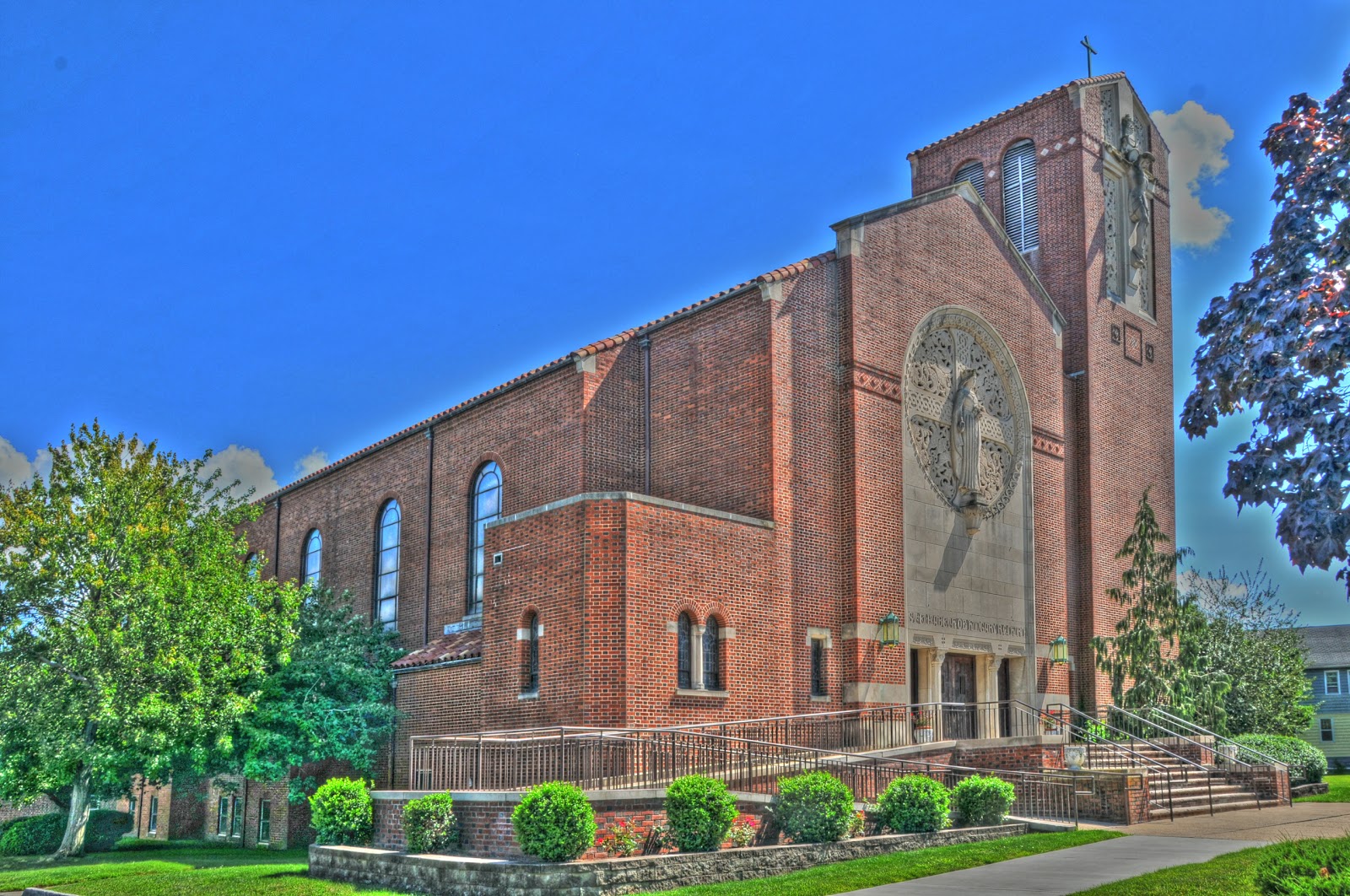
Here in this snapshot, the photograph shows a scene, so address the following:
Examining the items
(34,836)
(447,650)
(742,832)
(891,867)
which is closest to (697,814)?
(742,832)

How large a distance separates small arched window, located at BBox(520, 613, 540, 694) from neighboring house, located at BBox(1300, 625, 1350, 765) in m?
59.5

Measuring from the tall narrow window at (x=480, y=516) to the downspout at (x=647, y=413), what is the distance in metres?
4.22

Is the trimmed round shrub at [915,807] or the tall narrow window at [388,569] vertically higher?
the tall narrow window at [388,569]

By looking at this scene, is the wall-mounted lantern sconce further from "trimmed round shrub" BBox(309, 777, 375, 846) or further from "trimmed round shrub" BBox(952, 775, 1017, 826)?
"trimmed round shrub" BBox(309, 777, 375, 846)

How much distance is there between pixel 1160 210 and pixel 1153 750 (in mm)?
16528

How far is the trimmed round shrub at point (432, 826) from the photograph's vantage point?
1777 centimetres

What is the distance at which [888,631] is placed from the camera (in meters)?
24.7

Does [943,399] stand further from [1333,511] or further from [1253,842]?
[1333,511]

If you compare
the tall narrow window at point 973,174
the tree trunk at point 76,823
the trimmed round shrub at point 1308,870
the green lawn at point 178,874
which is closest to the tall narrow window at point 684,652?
the green lawn at point 178,874

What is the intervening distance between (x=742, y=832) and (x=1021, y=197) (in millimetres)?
22237

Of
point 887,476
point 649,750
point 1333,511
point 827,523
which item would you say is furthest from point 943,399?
point 1333,511

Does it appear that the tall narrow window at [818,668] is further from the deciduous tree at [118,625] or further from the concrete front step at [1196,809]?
the deciduous tree at [118,625]

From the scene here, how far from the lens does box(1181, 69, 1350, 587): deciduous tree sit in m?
10.9

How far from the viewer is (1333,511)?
10734mm
